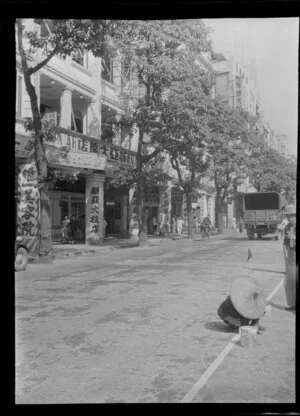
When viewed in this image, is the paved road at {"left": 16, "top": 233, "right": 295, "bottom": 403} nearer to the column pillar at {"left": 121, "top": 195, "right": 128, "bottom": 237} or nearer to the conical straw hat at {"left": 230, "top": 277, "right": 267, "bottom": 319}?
the conical straw hat at {"left": 230, "top": 277, "right": 267, "bottom": 319}

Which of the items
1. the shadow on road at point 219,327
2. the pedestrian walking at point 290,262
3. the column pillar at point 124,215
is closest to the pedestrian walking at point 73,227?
the column pillar at point 124,215

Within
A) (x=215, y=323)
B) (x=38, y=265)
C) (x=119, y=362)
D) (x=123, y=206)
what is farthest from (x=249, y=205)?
(x=119, y=362)

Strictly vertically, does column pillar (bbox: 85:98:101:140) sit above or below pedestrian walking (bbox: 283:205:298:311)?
above

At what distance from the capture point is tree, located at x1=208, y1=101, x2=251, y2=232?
3238 centimetres

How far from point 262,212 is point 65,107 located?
14.0 metres

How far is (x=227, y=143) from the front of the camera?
111ft

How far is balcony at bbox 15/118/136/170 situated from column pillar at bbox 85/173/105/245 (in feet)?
3.81

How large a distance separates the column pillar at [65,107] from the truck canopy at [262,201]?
13.1 m

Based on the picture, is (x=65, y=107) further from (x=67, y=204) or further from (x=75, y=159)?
(x=67, y=204)

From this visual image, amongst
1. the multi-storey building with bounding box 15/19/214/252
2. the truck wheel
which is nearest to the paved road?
the truck wheel

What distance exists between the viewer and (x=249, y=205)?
28.9 meters

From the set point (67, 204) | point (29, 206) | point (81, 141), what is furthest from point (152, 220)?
point (29, 206)

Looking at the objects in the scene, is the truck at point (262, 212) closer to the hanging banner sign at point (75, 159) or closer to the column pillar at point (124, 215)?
the column pillar at point (124, 215)
